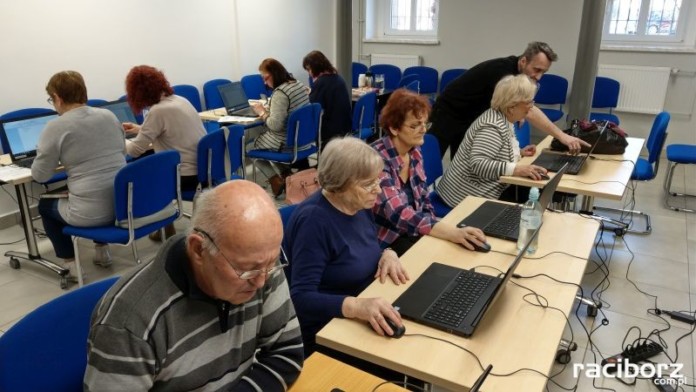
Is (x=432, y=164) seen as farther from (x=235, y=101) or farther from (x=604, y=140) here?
(x=235, y=101)

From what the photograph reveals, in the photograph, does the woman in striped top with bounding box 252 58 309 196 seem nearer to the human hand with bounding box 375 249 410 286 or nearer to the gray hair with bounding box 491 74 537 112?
the gray hair with bounding box 491 74 537 112

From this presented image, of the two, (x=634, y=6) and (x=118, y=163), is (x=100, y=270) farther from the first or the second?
(x=634, y=6)

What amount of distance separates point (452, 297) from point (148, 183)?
77.2 inches

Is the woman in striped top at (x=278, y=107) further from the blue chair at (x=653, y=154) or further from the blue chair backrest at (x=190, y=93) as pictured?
the blue chair at (x=653, y=154)

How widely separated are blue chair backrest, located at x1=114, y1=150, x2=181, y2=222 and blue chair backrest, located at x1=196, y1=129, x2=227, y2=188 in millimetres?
476

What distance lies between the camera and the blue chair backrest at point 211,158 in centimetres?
349

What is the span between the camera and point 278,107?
4473 millimetres

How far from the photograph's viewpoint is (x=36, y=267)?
342cm

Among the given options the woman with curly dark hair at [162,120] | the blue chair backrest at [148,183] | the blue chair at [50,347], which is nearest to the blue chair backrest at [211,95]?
the woman with curly dark hair at [162,120]

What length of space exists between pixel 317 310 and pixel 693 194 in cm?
481

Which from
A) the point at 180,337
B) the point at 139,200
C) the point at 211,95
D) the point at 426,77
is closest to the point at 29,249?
the point at 139,200

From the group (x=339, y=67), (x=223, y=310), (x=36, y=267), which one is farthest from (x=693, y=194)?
(x=36, y=267)

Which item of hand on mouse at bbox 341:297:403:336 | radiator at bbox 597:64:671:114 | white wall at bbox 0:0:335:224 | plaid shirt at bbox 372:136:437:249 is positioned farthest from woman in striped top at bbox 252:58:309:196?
radiator at bbox 597:64:671:114

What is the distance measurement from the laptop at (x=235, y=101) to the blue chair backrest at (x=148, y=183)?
1930 mm
